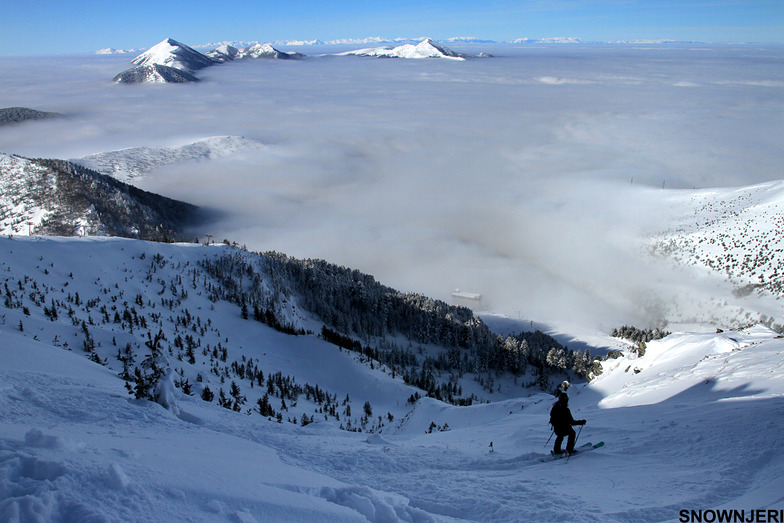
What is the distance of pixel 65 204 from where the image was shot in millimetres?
158875

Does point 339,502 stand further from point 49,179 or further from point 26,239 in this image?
point 49,179

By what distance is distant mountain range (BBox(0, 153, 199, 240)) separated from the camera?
150m

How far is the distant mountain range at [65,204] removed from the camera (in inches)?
5915

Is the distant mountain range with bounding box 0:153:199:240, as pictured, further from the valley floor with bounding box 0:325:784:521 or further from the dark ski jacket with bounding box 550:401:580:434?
the dark ski jacket with bounding box 550:401:580:434

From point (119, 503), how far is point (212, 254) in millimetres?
95651

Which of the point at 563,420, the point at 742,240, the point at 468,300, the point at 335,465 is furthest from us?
the point at 468,300

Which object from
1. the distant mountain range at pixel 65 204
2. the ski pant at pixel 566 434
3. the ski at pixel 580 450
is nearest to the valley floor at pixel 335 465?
the ski at pixel 580 450

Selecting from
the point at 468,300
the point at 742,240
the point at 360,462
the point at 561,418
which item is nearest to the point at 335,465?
the point at 360,462

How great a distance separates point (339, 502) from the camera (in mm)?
7152

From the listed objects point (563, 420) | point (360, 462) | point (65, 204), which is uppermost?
point (563, 420)

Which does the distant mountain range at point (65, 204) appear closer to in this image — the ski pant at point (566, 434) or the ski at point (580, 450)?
the ski at point (580, 450)

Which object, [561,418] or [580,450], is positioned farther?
[580,450]

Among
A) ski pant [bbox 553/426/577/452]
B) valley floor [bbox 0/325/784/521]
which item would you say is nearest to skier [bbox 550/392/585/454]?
ski pant [bbox 553/426/577/452]

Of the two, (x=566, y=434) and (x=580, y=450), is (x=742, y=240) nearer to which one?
(x=580, y=450)
